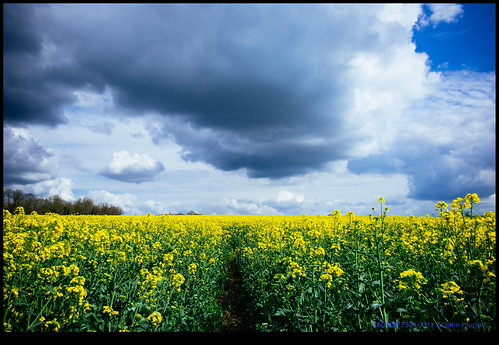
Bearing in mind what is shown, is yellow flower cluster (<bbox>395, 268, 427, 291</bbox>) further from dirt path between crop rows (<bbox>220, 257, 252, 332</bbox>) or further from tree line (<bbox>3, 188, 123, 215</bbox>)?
tree line (<bbox>3, 188, 123, 215</bbox>)

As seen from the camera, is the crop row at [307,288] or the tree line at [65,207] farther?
the tree line at [65,207]

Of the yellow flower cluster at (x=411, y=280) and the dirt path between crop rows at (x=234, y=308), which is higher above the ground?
the yellow flower cluster at (x=411, y=280)

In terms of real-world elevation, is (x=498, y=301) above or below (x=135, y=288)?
above

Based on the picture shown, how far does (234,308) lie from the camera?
29.6ft

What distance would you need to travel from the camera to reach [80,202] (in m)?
47.7

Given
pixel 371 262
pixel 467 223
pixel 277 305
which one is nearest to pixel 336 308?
pixel 371 262

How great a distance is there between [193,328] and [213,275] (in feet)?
11.3

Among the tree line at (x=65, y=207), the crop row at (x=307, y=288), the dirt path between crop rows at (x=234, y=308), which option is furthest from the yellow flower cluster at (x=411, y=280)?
the tree line at (x=65, y=207)

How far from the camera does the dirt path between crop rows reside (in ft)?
25.0

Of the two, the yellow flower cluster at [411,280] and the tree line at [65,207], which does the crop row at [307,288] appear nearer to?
the yellow flower cluster at [411,280]

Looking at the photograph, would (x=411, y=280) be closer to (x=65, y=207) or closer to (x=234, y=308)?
(x=234, y=308)

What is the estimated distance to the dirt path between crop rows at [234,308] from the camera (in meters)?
7.63

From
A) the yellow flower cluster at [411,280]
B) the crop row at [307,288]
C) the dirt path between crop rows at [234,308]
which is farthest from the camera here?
the dirt path between crop rows at [234,308]

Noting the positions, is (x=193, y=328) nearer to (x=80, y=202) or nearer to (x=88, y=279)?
(x=88, y=279)
